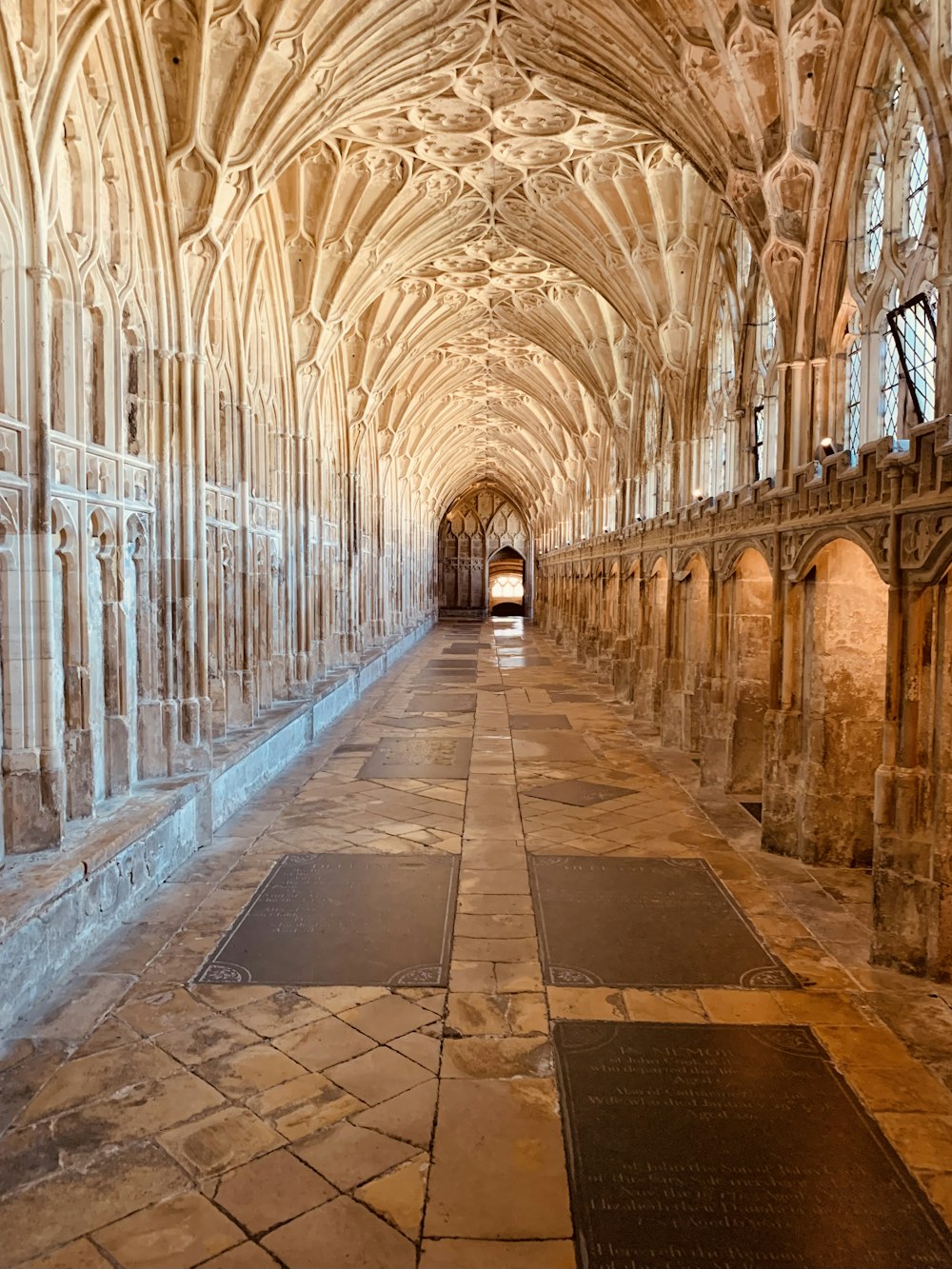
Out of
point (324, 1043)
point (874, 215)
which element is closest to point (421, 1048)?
point (324, 1043)

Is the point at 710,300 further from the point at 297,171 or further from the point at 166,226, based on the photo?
the point at 166,226

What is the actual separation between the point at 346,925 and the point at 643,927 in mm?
2006

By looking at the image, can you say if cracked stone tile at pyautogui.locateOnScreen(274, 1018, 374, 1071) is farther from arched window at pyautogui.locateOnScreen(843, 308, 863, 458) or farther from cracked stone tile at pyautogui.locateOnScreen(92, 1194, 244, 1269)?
arched window at pyautogui.locateOnScreen(843, 308, 863, 458)

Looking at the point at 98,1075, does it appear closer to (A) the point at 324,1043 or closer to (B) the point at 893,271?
(A) the point at 324,1043

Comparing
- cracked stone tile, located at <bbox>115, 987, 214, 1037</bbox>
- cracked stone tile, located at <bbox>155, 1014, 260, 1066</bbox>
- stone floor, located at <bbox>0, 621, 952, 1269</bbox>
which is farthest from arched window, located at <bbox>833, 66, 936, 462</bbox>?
cracked stone tile, located at <bbox>115, 987, 214, 1037</bbox>

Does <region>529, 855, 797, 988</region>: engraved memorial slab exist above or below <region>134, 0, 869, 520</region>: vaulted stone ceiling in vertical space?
below

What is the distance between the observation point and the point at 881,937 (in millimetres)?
5293

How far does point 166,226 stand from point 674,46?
514cm

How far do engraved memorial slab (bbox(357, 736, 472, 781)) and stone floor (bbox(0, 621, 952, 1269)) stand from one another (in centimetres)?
266

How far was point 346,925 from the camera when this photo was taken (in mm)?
5738

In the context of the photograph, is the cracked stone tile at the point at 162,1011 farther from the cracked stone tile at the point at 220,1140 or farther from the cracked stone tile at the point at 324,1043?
the cracked stone tile at the point at 220,1140

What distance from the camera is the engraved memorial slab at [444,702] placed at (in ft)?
51.5

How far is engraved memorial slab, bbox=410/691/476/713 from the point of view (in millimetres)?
15688

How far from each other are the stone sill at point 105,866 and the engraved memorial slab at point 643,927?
283 centimetres
